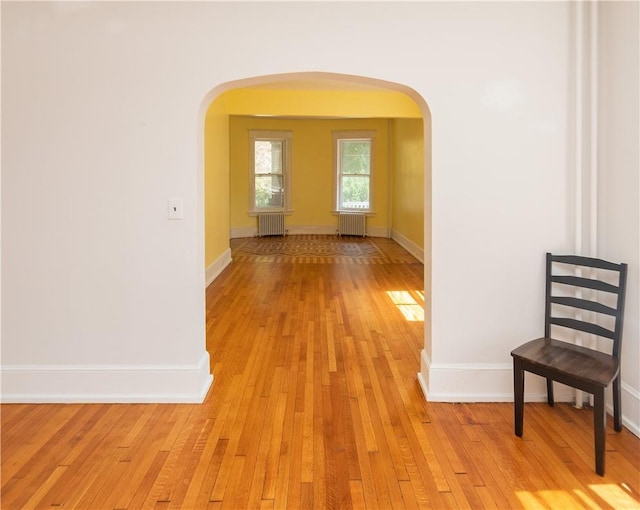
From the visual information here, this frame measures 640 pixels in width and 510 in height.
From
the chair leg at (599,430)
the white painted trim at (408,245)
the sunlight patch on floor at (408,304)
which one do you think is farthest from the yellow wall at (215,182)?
the chair leg at (599,430)

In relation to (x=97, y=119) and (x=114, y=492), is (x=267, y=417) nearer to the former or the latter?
(x=114, y=492)

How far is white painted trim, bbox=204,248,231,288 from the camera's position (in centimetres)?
729

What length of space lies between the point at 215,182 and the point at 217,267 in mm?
1312

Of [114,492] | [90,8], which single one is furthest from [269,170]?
[114,492]

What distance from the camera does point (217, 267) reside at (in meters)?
8.05

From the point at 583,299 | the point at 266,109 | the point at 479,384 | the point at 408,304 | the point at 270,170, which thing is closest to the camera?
the point at 583,299

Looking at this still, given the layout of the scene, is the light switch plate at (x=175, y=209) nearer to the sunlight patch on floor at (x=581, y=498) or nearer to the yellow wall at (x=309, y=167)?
the sunlight patch on floor at (x=581, y=498)

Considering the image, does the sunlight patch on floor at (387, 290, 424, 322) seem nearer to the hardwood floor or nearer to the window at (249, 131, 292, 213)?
the hardwood floor

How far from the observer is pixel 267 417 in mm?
3113

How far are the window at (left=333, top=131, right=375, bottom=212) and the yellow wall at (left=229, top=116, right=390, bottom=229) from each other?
157mm

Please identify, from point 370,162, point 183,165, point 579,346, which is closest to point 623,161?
point 579,346

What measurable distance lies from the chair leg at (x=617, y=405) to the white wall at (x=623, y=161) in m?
0.09

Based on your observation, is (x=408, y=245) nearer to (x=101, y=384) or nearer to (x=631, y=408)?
(x=631, y=408)

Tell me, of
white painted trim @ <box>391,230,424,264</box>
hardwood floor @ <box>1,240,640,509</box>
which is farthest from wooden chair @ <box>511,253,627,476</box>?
white painted trim @ <box>391,230,424,264</box>
